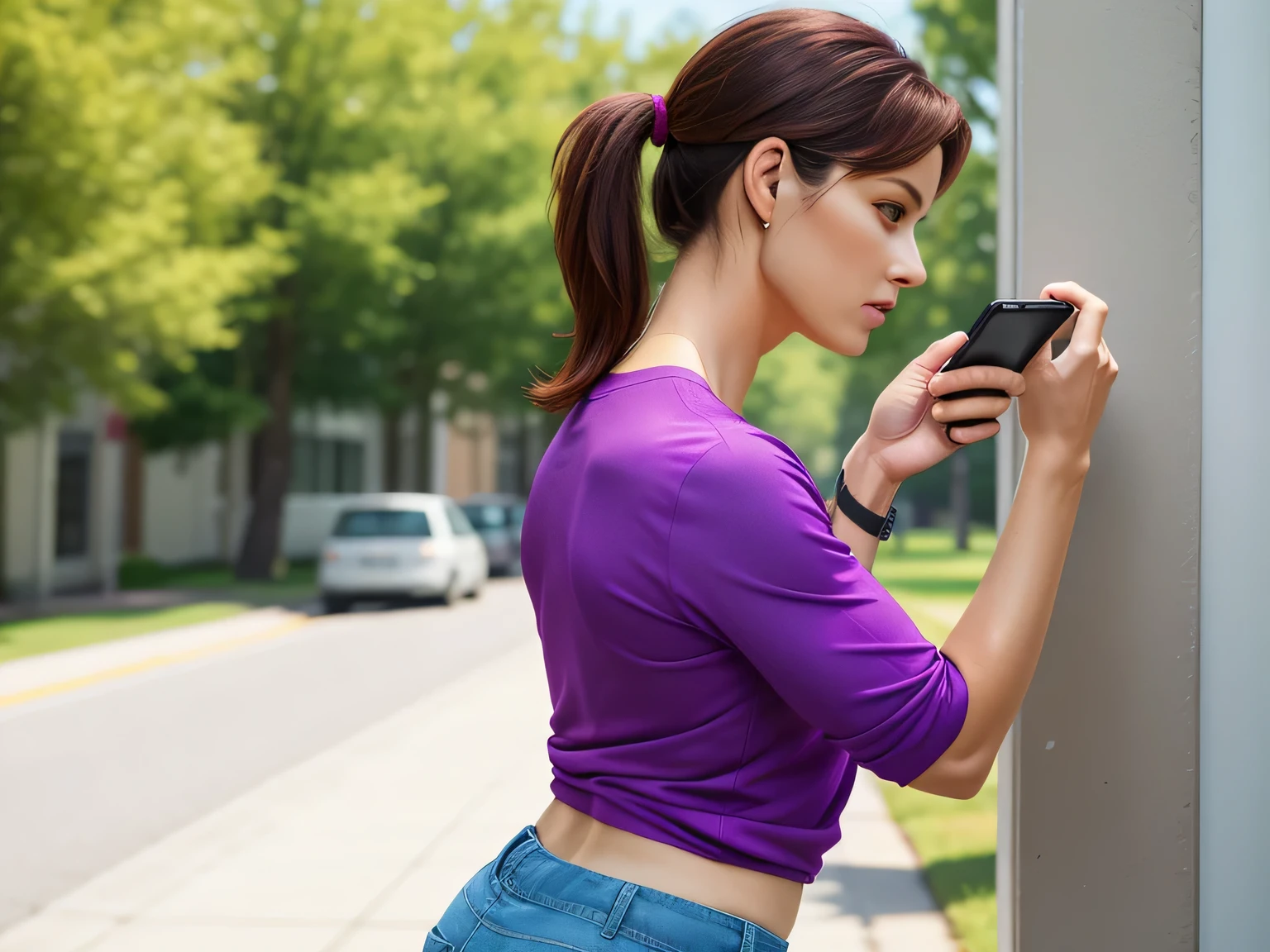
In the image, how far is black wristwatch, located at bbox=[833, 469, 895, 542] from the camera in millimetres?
1521

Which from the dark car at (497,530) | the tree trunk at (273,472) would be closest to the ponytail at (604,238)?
the tree trunk at (273,472)

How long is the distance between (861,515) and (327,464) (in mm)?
33830

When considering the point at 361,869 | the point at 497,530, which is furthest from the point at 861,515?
the point at 497,530

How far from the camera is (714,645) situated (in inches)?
46.4

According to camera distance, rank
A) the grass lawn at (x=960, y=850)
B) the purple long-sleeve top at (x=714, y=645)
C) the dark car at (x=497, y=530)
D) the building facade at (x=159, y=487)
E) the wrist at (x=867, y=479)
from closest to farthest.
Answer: the purple long-sleeve top at (x=714, y=645) → the wrist at (x=867, y=479) → the grass lawn at (x=960, y=850) → the building facade at (x=159, y=487) → the dark car at (x=497, y=530)

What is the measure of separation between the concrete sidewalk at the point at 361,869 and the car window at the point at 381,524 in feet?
30.0

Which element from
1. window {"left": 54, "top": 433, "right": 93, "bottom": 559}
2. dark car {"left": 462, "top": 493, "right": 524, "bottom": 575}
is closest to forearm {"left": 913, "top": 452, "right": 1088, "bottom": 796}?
window {"left": 54, "top": 433, "right": 93, "bottom": 559}

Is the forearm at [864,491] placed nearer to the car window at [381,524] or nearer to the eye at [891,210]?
the eye at [891,210]

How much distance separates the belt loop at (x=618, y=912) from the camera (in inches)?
47.2

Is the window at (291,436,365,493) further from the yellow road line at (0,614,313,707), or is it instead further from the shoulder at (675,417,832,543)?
the shoulder at (675,417,832,543)

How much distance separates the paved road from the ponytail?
450 cm

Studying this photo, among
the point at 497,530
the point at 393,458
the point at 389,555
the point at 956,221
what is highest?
the point at 956,221

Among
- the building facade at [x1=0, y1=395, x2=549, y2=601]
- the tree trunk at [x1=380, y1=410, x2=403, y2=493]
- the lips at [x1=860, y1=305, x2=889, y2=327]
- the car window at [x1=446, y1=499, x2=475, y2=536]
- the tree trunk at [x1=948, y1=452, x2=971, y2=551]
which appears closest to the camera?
the lips at [x1=860, y1=305, x2=889, y2=327]

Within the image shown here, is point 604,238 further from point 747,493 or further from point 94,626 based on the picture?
point 94,626
